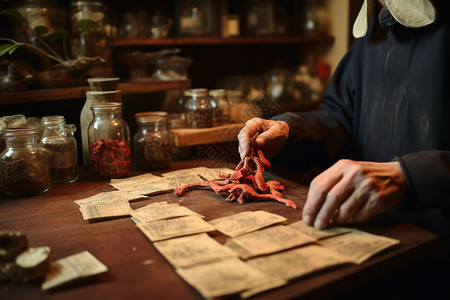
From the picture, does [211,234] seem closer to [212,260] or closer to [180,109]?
[212,260]

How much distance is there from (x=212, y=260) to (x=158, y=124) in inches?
32.5

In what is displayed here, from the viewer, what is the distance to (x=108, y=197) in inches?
48.2

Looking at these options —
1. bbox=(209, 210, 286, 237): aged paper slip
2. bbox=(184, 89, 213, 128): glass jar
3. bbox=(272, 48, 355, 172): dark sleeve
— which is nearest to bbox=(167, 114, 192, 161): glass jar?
bbox=(184, 89, 213, 128): glass jar

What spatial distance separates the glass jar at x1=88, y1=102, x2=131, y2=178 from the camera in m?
1.43

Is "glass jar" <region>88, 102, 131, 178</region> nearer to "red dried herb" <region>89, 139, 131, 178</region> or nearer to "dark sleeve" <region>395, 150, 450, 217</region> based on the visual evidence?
"red dried herb" <region>89, 139, 131, 178</region>

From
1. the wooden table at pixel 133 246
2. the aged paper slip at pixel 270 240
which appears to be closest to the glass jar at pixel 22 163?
the wooden table at pixel 133 246

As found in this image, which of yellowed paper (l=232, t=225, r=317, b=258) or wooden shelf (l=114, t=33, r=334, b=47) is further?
wooden shelf (l=114, t=33, r=334, b=47)

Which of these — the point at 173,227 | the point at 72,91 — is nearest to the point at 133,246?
the point at 173,227

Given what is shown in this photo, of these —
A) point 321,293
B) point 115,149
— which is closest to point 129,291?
point 321,293

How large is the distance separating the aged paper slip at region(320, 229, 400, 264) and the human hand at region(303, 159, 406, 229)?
41 millimetres

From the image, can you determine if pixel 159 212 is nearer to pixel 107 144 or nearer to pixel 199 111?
pixel 107 144

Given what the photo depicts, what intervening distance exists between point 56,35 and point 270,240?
1.29 m

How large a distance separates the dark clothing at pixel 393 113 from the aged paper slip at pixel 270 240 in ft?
0.91

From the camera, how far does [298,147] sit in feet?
4.83
